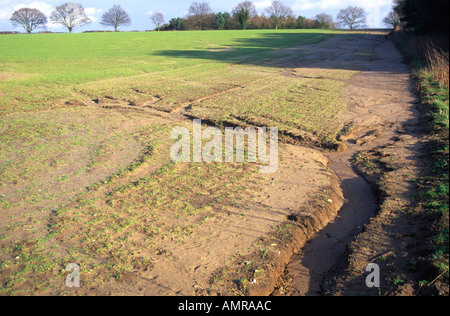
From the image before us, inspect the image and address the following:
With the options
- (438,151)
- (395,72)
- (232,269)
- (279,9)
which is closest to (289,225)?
(232,269)

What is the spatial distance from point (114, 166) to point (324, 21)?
3323 inches

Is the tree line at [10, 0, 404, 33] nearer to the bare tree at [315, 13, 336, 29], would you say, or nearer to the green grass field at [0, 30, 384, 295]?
the bare tree at [315, 13, 336, 29]

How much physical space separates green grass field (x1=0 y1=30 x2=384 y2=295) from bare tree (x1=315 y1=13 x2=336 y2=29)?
71.3 m

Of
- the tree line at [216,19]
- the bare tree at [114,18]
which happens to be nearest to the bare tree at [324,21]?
the tree line at [216,19]

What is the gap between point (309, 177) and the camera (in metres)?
6.77

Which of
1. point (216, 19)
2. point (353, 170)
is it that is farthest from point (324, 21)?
point (353, 170)

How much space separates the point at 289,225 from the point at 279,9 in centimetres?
9613

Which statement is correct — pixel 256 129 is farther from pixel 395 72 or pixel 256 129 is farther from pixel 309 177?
pixel 395 72

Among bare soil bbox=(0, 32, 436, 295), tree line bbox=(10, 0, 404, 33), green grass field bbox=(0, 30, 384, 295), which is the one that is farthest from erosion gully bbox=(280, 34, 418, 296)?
tree line bbox=(10, 0, 404, 33)

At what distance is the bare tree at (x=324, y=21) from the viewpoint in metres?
81.0

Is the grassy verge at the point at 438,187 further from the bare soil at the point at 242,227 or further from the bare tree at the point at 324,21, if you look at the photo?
the bare tree at the point at 324,21

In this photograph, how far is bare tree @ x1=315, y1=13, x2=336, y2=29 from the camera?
81000 mm

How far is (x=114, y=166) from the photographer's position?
6906 millimetres
